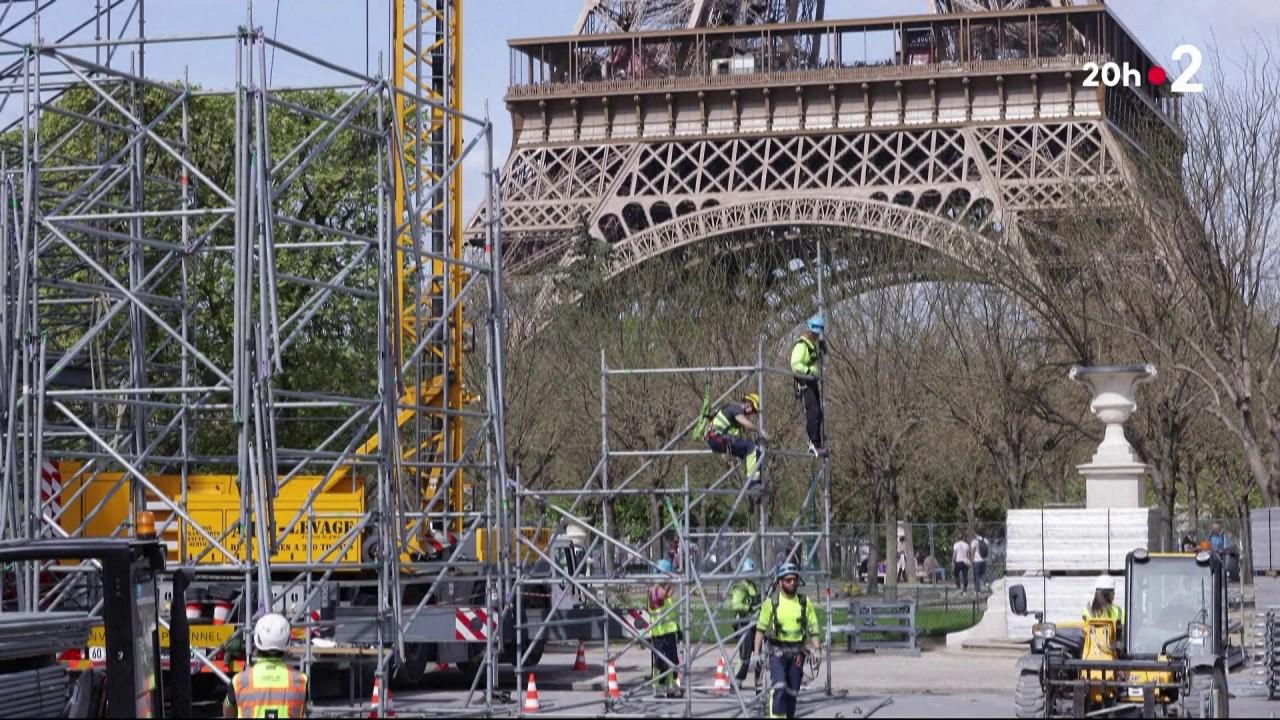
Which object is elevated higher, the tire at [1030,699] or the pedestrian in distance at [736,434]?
the pedestrian in distance at [736,434]

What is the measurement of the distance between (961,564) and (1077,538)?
1683cm

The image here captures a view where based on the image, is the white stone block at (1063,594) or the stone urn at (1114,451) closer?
the white stone block at (1063,594)

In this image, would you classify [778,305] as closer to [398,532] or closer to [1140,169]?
[1140,169]

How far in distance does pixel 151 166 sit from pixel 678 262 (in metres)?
22.3

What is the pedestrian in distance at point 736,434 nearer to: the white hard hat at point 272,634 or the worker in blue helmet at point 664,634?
the worker in blue helmet at point 664,634

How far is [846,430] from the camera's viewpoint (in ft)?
138

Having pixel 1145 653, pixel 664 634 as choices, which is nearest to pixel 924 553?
pixel 664 634

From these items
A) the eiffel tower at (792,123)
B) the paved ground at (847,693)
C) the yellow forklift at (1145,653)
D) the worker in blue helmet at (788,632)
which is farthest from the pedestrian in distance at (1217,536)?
the worker in blue helmet at (788,632)

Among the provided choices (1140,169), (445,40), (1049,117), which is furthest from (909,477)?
(445,40)

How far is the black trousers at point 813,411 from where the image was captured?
20.8m

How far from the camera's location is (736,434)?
68.6 feet

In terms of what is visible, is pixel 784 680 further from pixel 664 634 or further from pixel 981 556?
pixel 981 556

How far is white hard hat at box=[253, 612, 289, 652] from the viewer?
37.6 feet

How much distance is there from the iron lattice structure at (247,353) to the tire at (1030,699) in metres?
5.24
